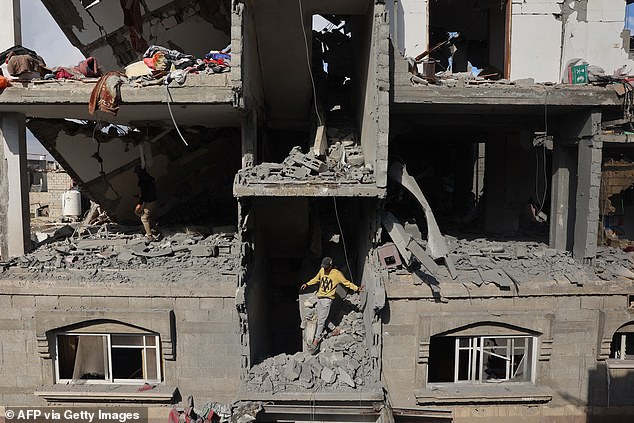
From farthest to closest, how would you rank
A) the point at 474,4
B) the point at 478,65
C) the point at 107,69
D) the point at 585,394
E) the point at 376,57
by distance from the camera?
the point at 478,65 → the point at 474,4 → the point at 107,69 → the point at 585,394 → the point at 376,57

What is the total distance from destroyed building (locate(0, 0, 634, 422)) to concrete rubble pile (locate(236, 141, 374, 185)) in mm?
70

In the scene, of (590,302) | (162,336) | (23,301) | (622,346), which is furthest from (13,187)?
(622,346)

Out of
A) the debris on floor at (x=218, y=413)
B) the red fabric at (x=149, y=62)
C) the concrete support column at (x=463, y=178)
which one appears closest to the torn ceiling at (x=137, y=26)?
the red fabric at (x=149, y=62)

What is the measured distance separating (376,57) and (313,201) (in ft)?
15.2

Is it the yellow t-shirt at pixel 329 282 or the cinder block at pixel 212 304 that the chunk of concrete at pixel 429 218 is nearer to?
the yellow t-shirt at pixel 329 282

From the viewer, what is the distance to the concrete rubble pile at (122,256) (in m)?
10.1

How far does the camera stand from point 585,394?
10086 millimetres

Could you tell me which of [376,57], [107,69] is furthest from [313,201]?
[107,69]

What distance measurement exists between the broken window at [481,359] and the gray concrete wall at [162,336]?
4916 mm

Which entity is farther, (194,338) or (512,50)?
(512,50)

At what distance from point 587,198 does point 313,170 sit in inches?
261

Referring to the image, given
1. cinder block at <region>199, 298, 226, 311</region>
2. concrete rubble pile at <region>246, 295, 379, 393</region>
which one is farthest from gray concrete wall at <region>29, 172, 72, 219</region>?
concrete rubble pile at <region>246, 295, 379, 393</region>

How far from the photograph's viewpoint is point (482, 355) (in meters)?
10.1

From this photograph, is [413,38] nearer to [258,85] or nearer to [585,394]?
[258,85]
